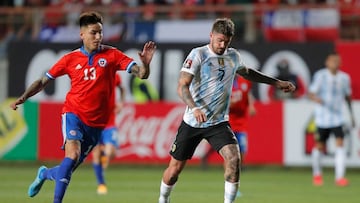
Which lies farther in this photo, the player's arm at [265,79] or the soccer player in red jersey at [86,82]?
the player's arm at [265,79]

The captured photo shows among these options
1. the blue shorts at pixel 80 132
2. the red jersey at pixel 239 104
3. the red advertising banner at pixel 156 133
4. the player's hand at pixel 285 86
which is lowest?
the red advertising banner at pixel 156 133

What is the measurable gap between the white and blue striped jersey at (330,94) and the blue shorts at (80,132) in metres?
9.02

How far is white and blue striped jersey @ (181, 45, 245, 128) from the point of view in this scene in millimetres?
11773

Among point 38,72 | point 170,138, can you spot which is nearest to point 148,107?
point 170,138

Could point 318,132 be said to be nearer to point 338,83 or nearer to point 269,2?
point 338,83

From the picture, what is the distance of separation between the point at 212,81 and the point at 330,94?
9.14 metres

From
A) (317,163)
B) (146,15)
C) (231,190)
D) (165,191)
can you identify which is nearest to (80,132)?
(165,191)

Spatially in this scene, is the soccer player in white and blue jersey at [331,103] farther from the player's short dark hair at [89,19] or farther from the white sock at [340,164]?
the player's short dark hair at [89,19]

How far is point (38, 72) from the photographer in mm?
26766

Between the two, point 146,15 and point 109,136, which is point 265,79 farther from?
point 146,15

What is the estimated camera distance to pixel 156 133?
24922 mm

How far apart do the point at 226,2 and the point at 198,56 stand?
56.2 feet

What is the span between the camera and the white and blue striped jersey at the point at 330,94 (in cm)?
2045

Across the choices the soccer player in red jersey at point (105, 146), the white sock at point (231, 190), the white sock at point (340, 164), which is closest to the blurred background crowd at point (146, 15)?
the white sock at point (340, 164)
